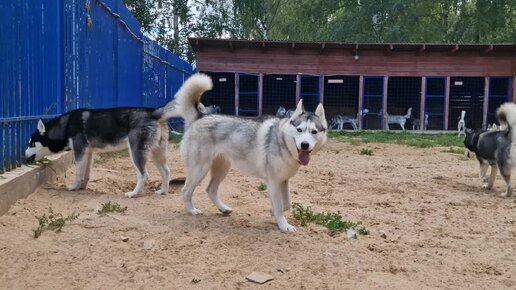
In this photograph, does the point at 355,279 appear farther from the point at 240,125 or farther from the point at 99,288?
the point at 240,125

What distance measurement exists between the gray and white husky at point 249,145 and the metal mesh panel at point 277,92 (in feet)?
53.5

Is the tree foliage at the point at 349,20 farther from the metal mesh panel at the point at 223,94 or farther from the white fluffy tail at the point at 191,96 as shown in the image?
the white fluffy tail at the point at 191,96

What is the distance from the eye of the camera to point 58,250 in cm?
340

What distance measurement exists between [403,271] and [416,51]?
18.3 meters

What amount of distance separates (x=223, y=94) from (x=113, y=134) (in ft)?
50.4

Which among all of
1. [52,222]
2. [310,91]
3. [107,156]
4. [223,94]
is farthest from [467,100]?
[52,222]

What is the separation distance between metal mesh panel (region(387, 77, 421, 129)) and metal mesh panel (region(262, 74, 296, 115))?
4390 mm

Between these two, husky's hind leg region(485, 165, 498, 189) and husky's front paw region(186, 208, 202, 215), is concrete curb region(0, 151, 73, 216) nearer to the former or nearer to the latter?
husky's front paw region(186, 208, 202, 215)

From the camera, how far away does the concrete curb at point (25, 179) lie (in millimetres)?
4110

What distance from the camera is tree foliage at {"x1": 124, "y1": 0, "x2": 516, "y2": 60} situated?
27234 mm

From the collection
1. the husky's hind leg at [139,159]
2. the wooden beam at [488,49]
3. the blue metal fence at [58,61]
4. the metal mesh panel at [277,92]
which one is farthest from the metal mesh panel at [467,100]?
the husky's hind leg at [139,159]

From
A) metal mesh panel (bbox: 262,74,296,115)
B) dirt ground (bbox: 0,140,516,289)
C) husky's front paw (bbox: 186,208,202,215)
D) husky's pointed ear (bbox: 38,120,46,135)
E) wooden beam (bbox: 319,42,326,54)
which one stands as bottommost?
dirt ground (bbox: 0,140,516,289)

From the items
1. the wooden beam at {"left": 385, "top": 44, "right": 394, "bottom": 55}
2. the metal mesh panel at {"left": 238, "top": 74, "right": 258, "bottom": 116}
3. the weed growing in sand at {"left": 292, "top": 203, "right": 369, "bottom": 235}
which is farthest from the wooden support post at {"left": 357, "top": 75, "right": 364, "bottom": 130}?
the weed growing in sand at {"left": 292, "top": 203, "right": 369, "bottom": 235}

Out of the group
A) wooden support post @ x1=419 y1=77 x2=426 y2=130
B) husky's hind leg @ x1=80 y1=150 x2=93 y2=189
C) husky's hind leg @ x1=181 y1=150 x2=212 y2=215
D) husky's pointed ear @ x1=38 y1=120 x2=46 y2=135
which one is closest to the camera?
husky's hind leg @ x1=181 y1=150 x2=212 y2=215
